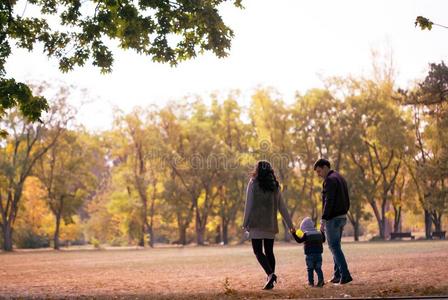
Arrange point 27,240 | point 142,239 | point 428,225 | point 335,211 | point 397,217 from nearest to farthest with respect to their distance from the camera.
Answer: point 335,211 < point 428,225 < point 142,239 < point 397,217 < point 27,240

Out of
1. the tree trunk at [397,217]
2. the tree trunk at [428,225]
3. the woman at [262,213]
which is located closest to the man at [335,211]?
the woman at [262,213]

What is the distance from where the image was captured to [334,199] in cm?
1177

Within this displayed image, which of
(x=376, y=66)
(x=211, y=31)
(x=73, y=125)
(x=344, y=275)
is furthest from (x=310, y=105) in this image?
(x=344, y=275)

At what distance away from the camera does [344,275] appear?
11.9m

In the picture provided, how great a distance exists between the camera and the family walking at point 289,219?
11305 millimetres

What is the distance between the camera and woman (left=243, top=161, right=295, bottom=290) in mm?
11289

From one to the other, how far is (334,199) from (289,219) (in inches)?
34.1

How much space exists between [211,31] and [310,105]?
48591 millimetres

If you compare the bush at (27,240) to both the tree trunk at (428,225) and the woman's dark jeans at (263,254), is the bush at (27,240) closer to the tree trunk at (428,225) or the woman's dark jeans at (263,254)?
the tree trunk at (428,225)

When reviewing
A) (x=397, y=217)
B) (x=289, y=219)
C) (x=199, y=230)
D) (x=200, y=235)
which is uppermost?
(x=397, y=217)

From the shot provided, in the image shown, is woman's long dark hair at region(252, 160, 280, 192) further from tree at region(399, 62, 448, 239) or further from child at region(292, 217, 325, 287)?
tree at region(399, 62, 448, 239)

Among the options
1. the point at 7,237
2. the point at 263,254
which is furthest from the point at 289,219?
the point at 7,237

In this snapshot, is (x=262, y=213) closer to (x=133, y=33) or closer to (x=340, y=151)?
(x=133, y=33)

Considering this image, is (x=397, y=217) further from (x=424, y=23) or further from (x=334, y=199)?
(x=334, y=199)
